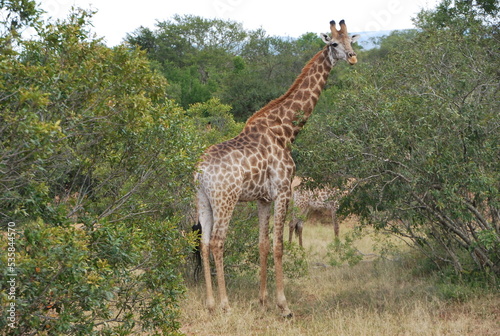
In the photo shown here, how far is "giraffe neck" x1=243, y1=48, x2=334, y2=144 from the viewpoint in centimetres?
822

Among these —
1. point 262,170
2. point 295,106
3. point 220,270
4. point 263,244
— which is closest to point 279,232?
point 263,244

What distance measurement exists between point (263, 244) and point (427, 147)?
2508 millimetres

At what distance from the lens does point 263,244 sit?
8.02 meters

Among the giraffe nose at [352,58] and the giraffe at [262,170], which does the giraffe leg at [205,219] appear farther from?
the giraffe nose at [352,58]

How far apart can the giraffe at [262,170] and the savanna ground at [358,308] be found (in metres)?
0.33


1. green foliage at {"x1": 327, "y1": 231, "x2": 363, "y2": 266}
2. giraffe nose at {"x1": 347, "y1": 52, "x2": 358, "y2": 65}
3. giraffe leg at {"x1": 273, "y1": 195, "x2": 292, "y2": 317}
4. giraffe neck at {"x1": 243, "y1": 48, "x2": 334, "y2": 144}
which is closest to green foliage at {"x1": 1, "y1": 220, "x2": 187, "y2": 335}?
giraffe leg at {"x1": 273, "y1": 195, "x2": 292, "y2": 317}

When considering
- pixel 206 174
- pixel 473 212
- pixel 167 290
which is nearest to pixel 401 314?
pixel 473 212

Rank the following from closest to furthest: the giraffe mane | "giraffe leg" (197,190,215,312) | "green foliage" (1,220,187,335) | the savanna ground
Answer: "green foliage" (1,220,187,335) → the savanna ground → "giraffe leg" (197,190,215,312) → the giraffe mane

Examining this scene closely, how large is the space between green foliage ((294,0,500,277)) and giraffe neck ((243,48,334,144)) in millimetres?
344

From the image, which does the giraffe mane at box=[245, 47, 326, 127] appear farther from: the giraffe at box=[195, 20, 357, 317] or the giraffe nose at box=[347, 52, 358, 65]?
Answer: the giraffe nose at box=[347, 52, 358, 65]

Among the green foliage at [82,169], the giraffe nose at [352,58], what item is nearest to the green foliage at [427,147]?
the giraffe nose at [352,58]

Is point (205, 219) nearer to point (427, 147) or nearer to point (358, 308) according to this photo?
point (358, 308)

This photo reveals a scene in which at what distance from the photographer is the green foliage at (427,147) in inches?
264

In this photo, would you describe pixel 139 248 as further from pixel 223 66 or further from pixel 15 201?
pixel 223 66
